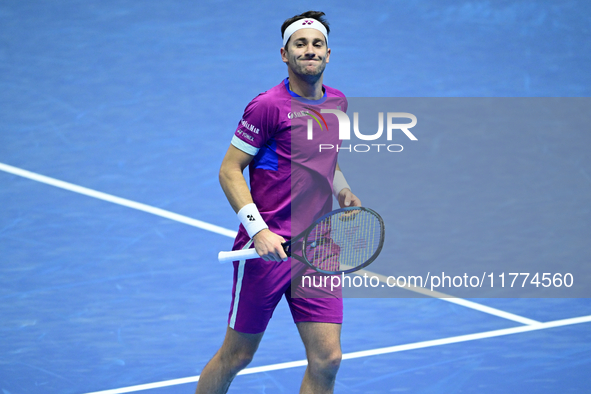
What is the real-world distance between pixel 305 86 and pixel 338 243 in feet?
2.14

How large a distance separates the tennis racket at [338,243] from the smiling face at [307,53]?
1.83 ft

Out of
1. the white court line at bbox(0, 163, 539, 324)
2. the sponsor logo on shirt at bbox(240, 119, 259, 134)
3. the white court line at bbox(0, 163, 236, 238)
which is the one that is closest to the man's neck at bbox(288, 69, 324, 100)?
the sponsor logo on shirt at bbox(240, 119, 259, 134)

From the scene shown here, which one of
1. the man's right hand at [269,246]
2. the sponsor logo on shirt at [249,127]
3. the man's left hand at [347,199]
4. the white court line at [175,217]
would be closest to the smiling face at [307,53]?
the sponsor logo on shirt at [249,127]

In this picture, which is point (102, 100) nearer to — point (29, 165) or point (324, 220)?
point (29, 165)

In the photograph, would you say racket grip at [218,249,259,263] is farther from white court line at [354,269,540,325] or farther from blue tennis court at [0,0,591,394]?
white court line at [354,269,540,325]

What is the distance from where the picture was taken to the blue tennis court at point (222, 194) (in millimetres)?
3789

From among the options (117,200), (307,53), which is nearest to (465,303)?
(307,53)

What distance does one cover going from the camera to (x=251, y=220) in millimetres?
2742

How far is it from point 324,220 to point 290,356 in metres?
1.21

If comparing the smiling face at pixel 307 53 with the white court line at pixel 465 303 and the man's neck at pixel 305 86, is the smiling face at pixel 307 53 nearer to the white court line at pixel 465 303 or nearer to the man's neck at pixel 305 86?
the man's neck at pixel 305 86

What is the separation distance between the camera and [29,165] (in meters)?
5.55

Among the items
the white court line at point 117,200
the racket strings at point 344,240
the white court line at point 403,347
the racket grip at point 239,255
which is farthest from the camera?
the white court line at point 117,200

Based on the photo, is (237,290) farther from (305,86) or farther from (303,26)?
(303,26)

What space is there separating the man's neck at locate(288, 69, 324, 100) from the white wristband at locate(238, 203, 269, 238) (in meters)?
0.51
